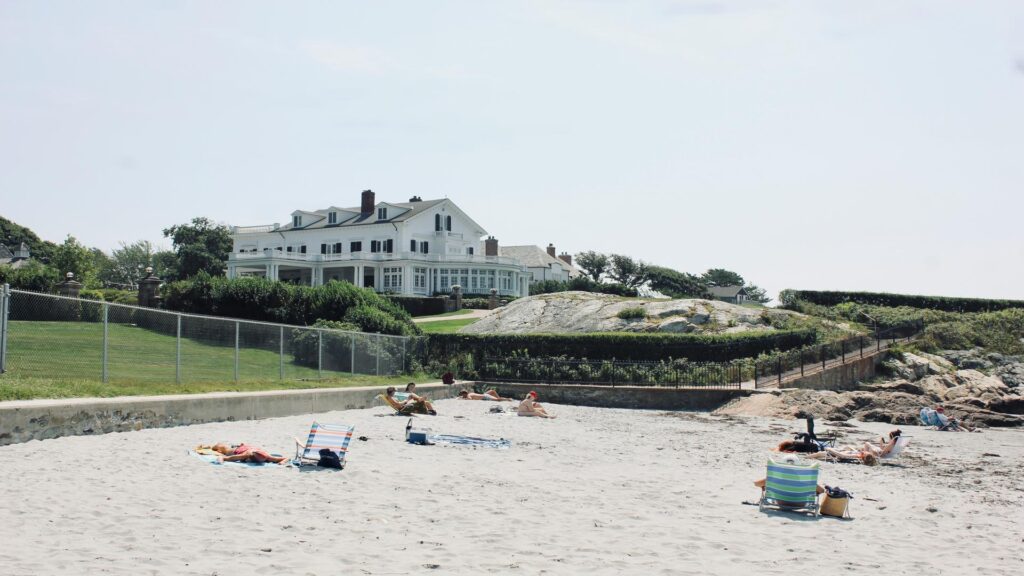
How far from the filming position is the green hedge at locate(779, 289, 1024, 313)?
54969 millimetres

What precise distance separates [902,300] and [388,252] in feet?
133

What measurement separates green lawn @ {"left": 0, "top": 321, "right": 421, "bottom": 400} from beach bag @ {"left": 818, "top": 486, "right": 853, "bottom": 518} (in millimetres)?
11803

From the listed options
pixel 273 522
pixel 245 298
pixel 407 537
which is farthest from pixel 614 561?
pixel 245 298

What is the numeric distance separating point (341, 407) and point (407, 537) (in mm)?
14660

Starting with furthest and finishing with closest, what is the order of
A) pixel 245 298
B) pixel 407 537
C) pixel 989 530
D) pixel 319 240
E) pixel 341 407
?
pixel 319 240, pixel 245 298, pixel 341 407, pixel 989 530, pixel 407 537

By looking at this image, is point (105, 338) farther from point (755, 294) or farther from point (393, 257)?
point (755, 294)

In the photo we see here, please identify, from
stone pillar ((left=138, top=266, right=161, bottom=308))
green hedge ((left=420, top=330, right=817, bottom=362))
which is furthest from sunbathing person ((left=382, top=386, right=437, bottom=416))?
stone pillar ((left=138, top=266, right=161, bottom=308))

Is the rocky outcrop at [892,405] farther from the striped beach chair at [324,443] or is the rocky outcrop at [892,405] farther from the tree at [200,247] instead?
the tree at [200,247]

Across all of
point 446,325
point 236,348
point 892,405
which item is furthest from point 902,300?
point 236,348

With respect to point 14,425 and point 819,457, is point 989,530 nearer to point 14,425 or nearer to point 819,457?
point 819,457

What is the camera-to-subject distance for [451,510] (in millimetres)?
9812

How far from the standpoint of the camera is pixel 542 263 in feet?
316

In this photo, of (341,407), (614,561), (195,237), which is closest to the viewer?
(614,561)

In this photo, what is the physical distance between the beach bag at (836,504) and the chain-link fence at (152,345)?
12.6 m
